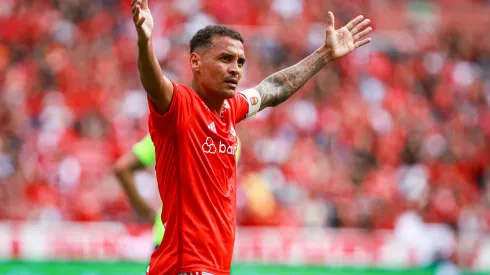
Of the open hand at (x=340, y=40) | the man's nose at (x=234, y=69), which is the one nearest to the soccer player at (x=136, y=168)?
the open hand at (x=340, y=40)

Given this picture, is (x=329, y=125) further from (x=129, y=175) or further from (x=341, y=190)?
(x=129, y=175)

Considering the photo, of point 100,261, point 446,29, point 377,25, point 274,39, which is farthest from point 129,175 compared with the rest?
point 446,29

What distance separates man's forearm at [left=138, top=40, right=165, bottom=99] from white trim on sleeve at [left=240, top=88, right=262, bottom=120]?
1.23 meters

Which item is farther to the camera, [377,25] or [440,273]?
[377,25]

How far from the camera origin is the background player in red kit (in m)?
4.77

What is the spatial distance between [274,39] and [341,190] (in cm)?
455

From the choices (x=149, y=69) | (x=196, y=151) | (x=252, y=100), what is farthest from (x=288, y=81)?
(x=149, y=69)

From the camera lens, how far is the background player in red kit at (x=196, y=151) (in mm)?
4773

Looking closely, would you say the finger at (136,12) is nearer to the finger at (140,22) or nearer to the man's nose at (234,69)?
the finger at (140,22)

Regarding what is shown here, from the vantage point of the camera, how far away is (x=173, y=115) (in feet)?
15.8

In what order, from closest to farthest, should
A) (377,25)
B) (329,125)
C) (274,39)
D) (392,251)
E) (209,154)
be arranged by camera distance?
(209,154) → (392,251) → (329,125) → (274,39) → (377,25)

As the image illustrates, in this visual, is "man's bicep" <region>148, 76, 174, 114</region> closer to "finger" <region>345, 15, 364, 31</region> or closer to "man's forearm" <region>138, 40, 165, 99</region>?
"man's forearm" <region>138, 40, 165, 99</region>

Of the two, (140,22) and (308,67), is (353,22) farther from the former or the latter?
(140,22)

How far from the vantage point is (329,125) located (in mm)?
16297
